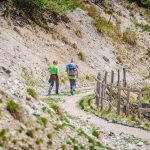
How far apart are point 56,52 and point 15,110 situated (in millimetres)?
29146

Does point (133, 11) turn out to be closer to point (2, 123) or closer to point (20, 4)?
point (20, 4)

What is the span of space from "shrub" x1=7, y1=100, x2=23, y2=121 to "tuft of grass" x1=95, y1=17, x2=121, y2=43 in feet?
127

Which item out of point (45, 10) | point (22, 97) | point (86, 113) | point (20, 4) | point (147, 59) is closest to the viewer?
point (22, 97)

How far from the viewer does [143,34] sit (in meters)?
60.4

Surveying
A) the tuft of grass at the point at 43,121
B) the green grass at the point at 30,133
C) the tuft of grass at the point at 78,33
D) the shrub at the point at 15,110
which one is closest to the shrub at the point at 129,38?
the tuft of grass at the point at 78,33

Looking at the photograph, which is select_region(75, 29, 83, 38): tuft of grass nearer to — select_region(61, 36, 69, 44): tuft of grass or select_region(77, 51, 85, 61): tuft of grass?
select_region(61, 36, 69, 44): tuft of grass

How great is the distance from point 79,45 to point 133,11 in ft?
62.9

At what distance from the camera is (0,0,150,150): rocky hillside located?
1494 centimetres

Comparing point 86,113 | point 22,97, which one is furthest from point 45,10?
point 22,97

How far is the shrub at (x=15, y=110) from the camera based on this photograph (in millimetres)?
14814

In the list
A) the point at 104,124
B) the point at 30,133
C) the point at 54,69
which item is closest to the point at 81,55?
the point at 54,69

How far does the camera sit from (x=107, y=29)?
181 feet

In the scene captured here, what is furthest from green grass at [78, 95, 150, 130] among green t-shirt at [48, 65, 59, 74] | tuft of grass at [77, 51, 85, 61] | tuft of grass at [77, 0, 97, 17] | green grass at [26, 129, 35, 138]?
tuft of grass at [77, 0, 97, 17]

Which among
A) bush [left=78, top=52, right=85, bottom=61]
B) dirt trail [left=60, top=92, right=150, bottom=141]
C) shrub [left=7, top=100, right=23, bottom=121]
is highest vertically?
shrub [left=7, top=100, right=23, bottom=121]
